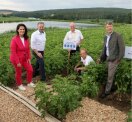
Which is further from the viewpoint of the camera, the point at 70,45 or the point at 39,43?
the point at 70,45

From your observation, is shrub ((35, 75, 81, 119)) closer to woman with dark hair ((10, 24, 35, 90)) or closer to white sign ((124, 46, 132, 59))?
white sign ((124, 46, 132, 59))

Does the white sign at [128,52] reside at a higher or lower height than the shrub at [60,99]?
higher

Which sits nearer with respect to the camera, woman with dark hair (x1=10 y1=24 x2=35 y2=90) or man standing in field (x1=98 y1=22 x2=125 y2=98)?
man standing in field (x1=98 y1=22 x2=125 y2=98)

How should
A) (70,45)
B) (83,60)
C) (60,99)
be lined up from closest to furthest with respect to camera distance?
(60,99), (83,60), (70,45)

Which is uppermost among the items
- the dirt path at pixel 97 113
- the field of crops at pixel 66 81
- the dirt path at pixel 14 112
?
the field of crops at pixel 66 81

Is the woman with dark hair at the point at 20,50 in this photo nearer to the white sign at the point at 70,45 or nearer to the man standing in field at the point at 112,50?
the white sign at the point at 70,45

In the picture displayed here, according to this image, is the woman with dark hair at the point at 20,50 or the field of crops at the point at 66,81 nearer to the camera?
the field of crops at the point at 66,81

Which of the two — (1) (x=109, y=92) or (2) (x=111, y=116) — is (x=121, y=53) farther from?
(2) (x=111, y=116)

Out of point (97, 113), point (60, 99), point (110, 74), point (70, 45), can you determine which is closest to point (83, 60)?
point (70, 45)

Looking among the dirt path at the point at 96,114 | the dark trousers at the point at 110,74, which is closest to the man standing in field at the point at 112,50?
the dark trousers at the point at 110,74

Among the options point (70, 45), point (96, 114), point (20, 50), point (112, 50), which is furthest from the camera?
point (70, 45)

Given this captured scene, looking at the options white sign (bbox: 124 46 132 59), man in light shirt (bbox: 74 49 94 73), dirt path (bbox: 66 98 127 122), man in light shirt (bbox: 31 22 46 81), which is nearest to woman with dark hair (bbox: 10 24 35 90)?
man in light shirt (bbox: 31 22 46 81)

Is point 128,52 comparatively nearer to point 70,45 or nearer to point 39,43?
point 70,45

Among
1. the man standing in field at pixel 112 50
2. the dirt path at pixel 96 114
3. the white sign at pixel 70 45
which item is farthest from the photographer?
the white sign at pixel 70 45
